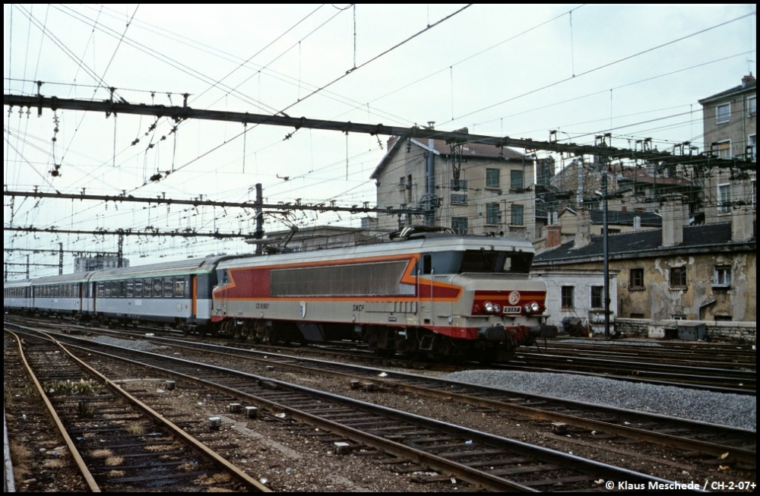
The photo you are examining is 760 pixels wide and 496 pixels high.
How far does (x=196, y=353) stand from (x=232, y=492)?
56.7ft

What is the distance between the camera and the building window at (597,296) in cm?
3927

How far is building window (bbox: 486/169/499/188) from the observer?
2272 inches

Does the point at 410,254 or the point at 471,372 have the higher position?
the point at 410,254

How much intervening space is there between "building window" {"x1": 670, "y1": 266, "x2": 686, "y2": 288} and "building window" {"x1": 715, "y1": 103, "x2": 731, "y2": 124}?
2296 cm

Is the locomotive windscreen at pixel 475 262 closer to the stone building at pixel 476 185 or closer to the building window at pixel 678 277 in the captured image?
the building window at pixel 678 277

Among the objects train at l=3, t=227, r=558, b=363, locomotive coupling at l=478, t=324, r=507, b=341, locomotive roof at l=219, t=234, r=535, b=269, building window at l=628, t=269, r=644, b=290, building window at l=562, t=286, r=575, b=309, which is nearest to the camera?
locomotive coupling at l=478, t=324, r=507, b=341

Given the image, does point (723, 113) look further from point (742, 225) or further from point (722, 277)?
point (722, 277)

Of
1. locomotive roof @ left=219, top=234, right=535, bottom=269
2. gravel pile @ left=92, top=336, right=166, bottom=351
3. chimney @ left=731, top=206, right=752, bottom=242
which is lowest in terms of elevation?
gravel pile @ left=92, top=336, right=166, bottom=351

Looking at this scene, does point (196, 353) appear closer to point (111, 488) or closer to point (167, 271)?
point (167, 271)

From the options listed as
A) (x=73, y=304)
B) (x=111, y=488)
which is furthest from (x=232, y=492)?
(x=73, y=304)

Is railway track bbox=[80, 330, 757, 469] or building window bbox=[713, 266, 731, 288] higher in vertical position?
building window bbox=[713, 266, 731, 288]

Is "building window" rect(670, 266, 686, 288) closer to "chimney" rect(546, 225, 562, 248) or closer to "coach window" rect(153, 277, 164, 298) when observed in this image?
"chimney" rect(546, 225, 562, 248)

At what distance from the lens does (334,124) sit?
18.3 metres

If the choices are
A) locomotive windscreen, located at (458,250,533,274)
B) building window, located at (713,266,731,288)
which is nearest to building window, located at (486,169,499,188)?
building window, located at (713,266,731,288)
